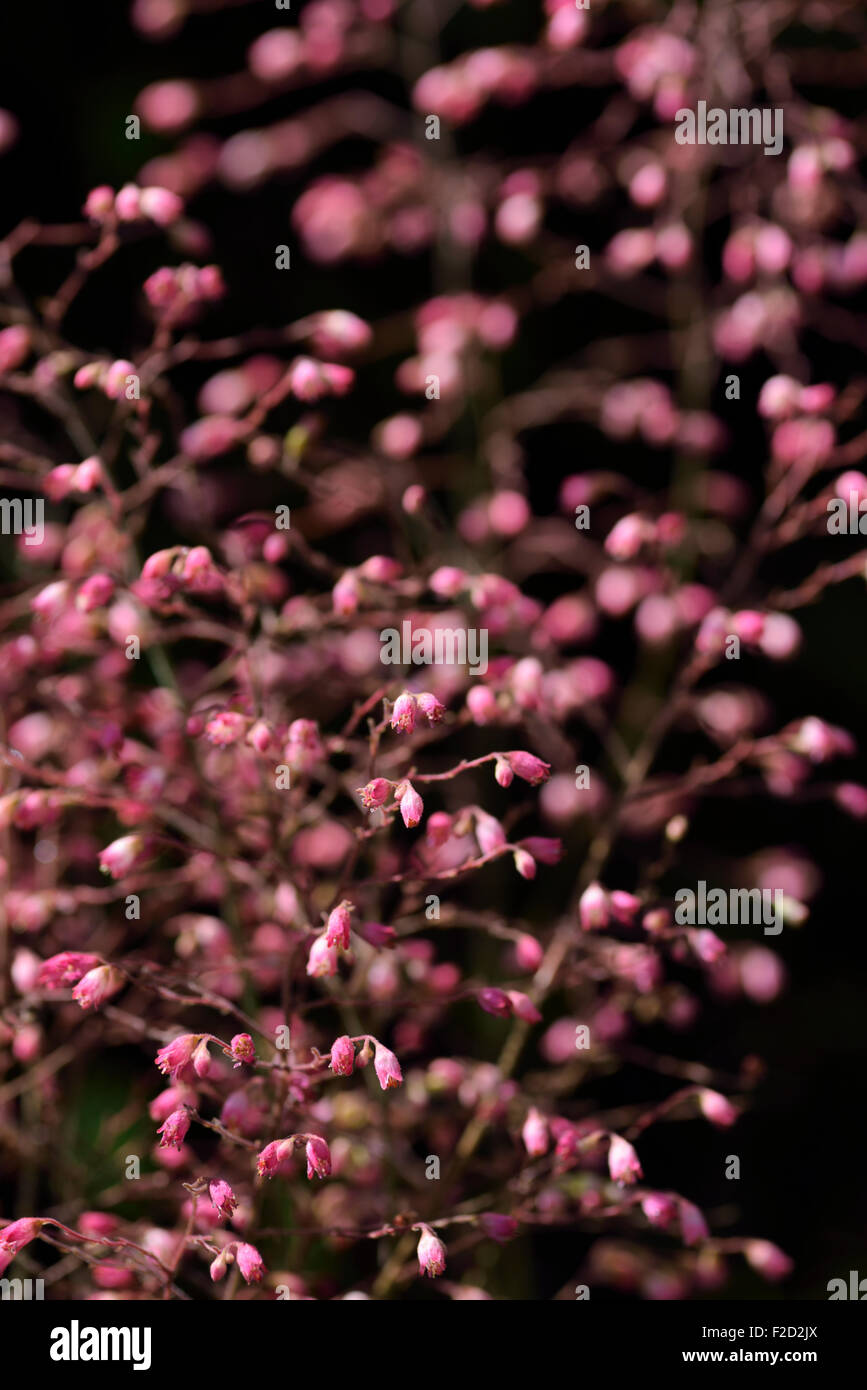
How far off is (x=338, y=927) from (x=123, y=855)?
0.74 ft

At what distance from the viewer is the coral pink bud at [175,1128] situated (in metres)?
0.75

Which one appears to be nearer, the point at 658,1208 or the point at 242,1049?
the point at 242,1049

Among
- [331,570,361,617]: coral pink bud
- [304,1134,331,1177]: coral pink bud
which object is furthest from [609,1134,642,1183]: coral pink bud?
[331,570,361,617]: coral pink bud

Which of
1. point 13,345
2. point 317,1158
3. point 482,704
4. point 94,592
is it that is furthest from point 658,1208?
point 13,345

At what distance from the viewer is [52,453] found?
1598mm

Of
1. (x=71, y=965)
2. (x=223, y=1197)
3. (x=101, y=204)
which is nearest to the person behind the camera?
(x=223, y=1197)

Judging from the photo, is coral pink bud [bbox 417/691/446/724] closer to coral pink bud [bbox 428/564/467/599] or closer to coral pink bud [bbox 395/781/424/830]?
coral pink bud [bbox 395/781/424/830]

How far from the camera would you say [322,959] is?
0.79 metres

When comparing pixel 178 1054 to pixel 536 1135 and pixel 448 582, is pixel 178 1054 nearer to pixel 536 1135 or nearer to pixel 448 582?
pixel 536 1135

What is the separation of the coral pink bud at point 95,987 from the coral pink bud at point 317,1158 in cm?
18

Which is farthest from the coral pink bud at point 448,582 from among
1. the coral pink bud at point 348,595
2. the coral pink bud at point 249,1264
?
the coral pink bud at point 249,1264

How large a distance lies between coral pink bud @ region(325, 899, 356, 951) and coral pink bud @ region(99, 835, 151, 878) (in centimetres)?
20
